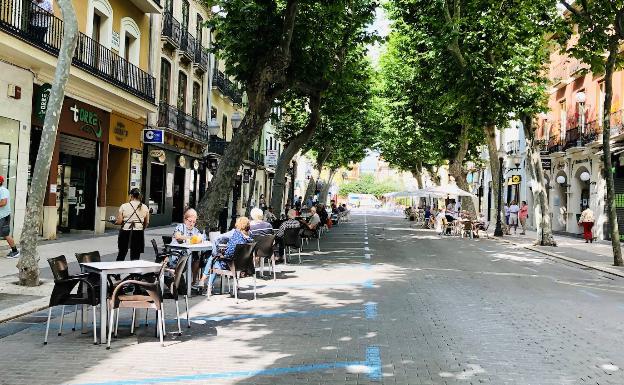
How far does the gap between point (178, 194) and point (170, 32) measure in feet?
26.9

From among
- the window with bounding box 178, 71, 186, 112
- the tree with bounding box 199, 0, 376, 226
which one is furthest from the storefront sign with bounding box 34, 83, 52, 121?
the window with bounding box 178, 71, 186, 112

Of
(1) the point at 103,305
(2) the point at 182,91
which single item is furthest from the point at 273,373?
(2) the point at 182,91

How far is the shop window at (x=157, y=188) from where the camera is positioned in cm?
2469

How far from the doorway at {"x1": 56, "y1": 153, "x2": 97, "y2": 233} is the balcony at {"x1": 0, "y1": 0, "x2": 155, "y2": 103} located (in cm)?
300

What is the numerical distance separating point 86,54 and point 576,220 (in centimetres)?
2657

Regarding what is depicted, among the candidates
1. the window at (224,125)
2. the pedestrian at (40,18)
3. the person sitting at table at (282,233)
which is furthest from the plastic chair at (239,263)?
the window at (224,125)

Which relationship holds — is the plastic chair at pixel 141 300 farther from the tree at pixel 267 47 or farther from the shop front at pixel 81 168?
the shop front at pixel 81 168

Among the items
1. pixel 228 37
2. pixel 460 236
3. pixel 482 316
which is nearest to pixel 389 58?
pixel 460 236

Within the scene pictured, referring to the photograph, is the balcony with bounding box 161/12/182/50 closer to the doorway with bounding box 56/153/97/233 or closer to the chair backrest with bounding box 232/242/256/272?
the doorway with bounding box 56/153/97/233

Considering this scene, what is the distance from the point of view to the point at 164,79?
24.8 meters

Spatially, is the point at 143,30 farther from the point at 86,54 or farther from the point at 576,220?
the point at 576,220

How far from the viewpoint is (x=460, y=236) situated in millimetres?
27453

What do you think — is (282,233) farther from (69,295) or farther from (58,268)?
(69,295)

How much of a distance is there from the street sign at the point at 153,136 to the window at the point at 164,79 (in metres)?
2.29
